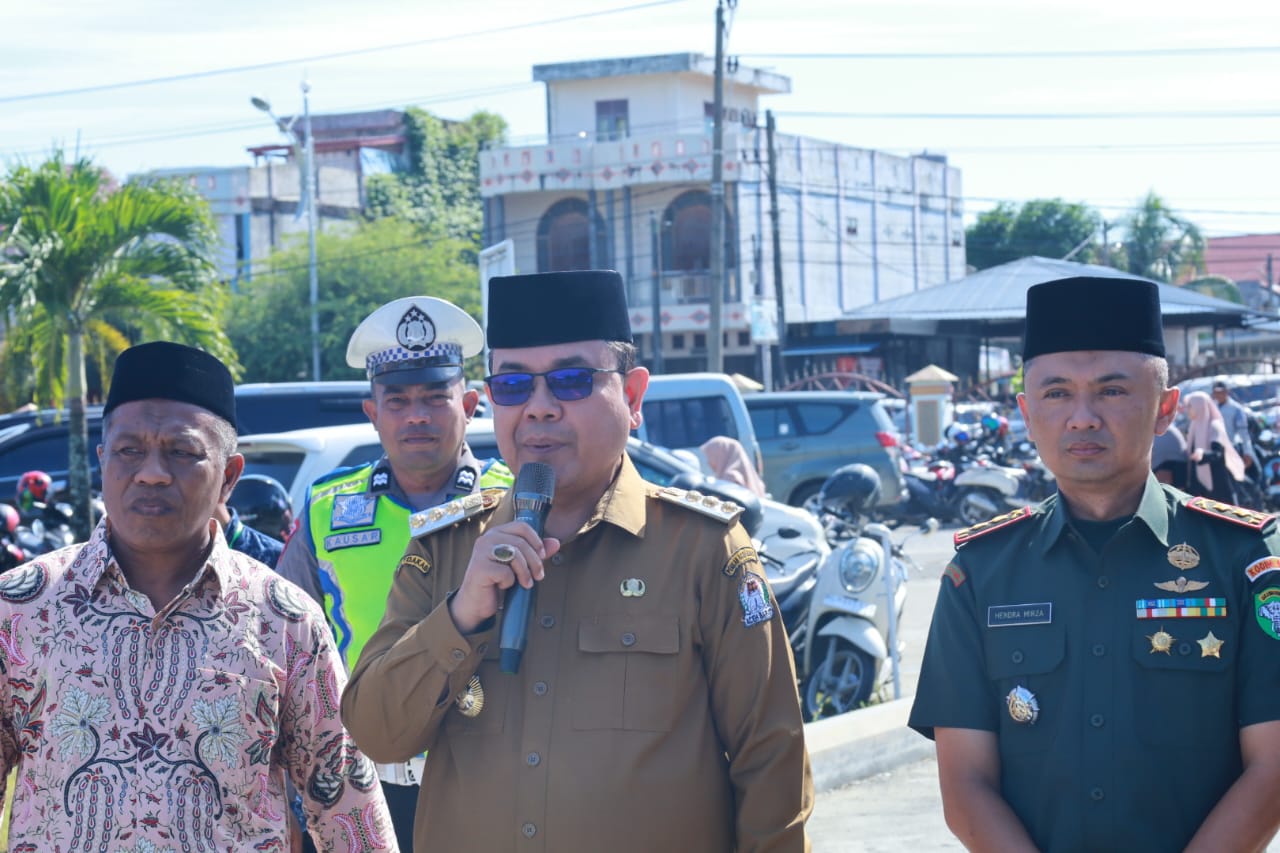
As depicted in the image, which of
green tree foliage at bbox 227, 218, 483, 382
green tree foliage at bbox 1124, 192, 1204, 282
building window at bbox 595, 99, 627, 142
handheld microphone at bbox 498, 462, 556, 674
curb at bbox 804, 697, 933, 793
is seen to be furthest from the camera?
green tree foliage at bbox 1124, 192, 1204, 282

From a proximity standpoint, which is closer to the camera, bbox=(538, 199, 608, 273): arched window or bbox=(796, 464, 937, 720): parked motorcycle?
bbox=(796, 464, 937, 720): parked motorcycle

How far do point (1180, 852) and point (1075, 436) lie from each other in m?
0.81

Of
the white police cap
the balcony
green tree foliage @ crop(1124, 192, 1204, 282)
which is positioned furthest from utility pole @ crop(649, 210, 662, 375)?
the white police cap

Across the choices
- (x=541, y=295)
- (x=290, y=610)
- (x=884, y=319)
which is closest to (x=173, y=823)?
(x=290, y=610)

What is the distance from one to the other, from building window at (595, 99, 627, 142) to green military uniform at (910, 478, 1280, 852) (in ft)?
→ 155

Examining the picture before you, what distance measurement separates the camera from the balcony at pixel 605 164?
44000 mm

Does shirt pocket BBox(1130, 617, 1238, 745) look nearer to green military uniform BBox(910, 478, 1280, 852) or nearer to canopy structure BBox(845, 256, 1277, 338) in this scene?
green military uniform BBox(910, 478, 1280, 852)

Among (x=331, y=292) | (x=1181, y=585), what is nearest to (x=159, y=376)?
(x=1181, y=585)

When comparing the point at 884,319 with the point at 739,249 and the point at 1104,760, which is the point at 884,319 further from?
the point at 1104,760

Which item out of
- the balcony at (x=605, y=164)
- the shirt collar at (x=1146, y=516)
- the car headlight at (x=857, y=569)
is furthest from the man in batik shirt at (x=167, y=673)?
the balcony at (x=605, y=164)

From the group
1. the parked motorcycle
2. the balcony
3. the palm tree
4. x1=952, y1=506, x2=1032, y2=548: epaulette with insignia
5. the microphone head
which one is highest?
the balcony

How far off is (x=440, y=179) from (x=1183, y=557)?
Result: 196 ft

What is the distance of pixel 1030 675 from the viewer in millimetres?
3018

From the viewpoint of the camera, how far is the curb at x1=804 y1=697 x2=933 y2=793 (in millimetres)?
7457
